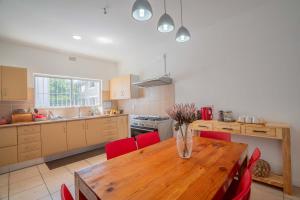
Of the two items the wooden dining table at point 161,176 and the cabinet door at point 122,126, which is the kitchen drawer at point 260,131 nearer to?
the wooden dining table at point 161,176

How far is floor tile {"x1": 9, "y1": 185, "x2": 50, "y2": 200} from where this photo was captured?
1.92m

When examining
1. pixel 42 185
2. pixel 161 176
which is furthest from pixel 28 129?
pixel 161 176

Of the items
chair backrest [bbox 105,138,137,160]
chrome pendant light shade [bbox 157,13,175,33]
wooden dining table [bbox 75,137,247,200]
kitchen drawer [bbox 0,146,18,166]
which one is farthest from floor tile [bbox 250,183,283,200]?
kitchen drawer [bbox 0,146,18,166]

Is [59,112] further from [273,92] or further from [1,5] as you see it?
[273,92]

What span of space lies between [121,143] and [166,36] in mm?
2497

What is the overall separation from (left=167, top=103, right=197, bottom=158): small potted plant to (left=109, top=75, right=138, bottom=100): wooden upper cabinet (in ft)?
9.00

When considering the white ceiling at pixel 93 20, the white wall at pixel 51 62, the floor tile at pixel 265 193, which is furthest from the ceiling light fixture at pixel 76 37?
the floor tile at pixel 265 193

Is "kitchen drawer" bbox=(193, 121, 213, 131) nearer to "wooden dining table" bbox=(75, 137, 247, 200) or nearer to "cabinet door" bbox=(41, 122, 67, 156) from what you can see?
"wooden dining table" bbox=(75, 137, 247, 200)

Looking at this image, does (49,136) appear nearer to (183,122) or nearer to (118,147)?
(118,147)

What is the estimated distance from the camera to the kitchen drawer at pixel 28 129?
2686 mm

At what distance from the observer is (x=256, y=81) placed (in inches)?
89.4

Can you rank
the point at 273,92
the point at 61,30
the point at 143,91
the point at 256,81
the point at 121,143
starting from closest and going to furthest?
the point at 121,143
the point at 273,92
the point at 256,81
the point at 61,30
the point at 143,91

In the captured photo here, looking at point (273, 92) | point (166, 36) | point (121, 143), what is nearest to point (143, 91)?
point (166, 36)

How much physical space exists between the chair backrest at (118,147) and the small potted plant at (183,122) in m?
0.65
